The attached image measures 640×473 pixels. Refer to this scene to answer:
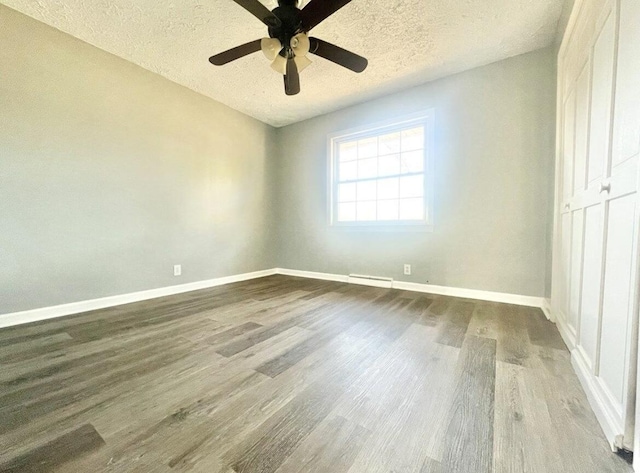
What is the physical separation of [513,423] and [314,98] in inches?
142

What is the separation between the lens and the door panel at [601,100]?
3.49ft

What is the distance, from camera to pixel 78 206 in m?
2.29

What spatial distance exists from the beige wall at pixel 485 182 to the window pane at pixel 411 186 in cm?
23

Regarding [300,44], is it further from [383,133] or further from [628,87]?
[383,133]

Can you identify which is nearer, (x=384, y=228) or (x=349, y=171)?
(x=384, y=228)

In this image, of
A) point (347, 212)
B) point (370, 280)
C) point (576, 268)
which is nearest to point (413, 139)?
point (347, 212)

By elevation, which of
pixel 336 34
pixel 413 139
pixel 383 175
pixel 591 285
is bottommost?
pixel 591 285

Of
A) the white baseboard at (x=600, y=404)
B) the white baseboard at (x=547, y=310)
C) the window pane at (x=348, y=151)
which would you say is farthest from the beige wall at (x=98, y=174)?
the white baseboard at (x=547, y=310)

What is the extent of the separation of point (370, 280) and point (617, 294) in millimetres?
2516

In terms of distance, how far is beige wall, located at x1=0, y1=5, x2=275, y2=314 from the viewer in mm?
2002

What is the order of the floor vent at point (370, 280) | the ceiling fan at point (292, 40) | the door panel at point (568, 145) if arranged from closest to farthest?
the ceiling fan at point (292, 40)
the door panel at point (568, 145)
the floor vent at point (370, 280)

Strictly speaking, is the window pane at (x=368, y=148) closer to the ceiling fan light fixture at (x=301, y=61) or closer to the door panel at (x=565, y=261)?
the ceiling fan light fixture at (x=301, y=61)

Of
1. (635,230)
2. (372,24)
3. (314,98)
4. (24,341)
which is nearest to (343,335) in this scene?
(635,230)

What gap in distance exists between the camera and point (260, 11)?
1.48 m
